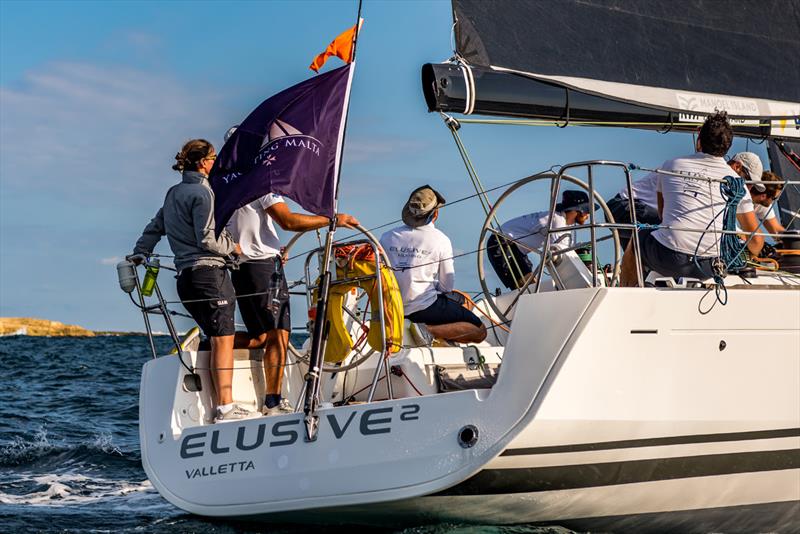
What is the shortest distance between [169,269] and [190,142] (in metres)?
0.73

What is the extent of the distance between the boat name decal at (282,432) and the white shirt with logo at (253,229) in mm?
1038

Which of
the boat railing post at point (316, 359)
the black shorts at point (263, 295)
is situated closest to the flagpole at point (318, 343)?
the boat railing post at point (316, 359)

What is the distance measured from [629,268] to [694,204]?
21.6 inches

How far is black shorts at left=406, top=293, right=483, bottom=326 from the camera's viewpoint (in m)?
6.25

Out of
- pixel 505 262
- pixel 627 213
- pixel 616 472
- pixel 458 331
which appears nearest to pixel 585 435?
pixel 616 472

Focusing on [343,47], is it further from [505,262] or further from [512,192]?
[505,262]

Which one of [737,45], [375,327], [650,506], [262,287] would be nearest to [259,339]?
[262,287]

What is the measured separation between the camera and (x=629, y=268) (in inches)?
229

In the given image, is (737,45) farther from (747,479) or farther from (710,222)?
(747,479)

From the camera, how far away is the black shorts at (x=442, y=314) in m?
6.25

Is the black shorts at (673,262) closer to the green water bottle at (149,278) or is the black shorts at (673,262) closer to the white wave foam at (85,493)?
the green water bottle at (149,278)

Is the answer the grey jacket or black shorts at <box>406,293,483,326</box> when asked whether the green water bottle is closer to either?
the grey jacket

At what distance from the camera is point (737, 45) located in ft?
23.3

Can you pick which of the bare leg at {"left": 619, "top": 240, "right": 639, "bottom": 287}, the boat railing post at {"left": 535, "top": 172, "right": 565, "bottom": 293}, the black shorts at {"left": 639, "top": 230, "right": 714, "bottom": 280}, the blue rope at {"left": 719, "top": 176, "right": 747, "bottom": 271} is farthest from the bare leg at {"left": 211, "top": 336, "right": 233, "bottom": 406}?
the blue rope at {"left": 719, "top": 176, "right": 747, "bottom": 271}
